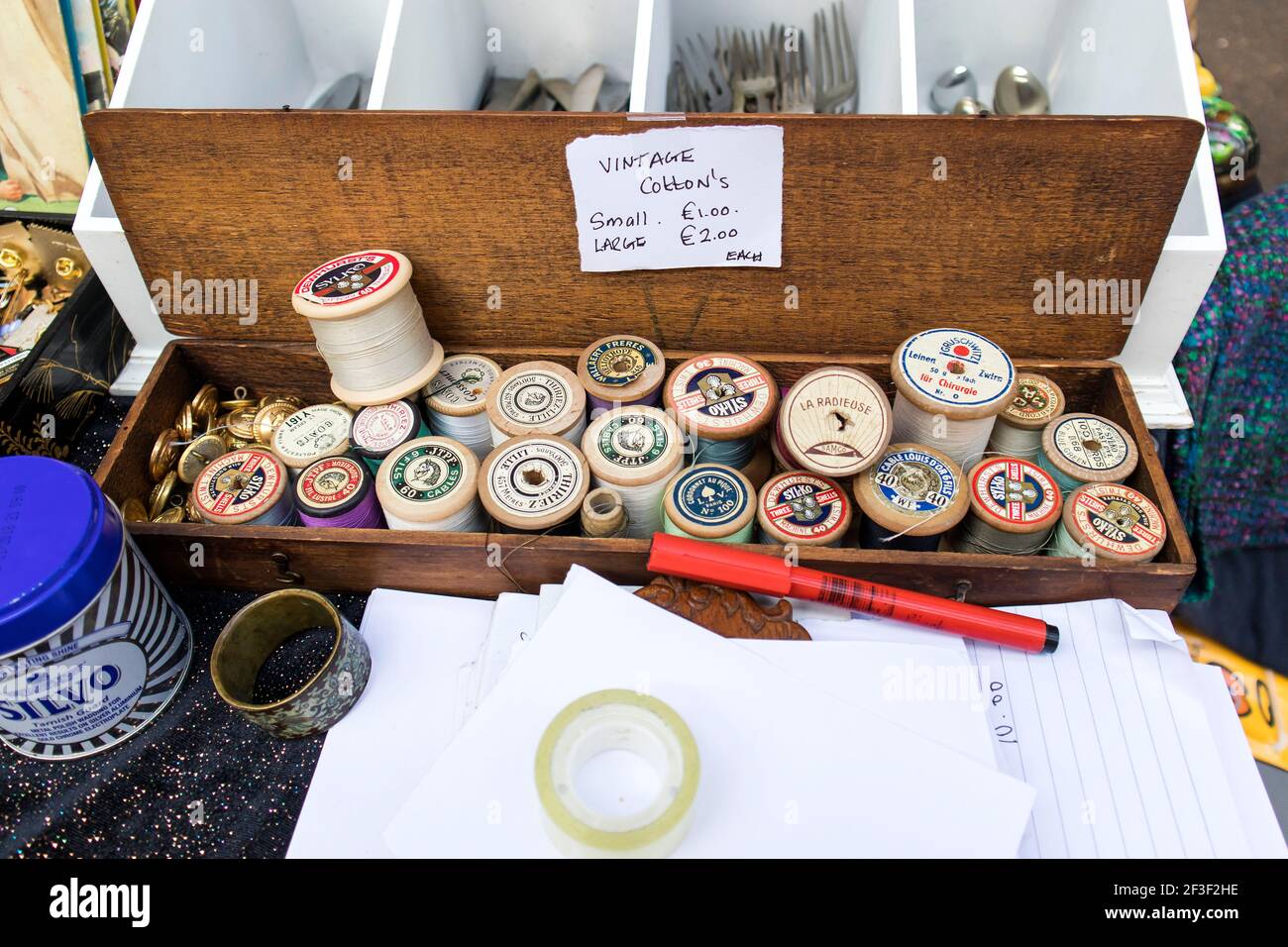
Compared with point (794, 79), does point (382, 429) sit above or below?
below

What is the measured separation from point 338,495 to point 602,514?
0.41 meters

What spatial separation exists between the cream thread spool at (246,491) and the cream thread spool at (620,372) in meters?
0.50

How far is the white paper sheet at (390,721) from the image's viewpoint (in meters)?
1.08

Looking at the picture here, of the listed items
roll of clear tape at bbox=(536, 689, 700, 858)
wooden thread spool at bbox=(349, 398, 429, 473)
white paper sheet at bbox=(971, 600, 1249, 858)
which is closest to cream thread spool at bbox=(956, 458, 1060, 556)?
white paper sheet at bbox=(971, 600, 1249, 858)

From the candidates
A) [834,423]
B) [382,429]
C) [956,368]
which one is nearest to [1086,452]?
[956,368]

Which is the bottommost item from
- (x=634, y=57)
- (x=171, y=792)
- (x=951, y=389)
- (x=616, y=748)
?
(x=171, y=792)

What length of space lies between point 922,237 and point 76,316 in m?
1.50

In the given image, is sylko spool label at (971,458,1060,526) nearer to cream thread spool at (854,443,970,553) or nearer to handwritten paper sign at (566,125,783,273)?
cream thread spool at (854,443,970,553)

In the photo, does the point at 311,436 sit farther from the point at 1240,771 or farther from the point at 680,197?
the point at 1240,771

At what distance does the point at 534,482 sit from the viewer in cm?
123

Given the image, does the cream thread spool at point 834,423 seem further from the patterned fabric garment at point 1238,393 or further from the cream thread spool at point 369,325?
the patterned fabric garment at point 1238,393
